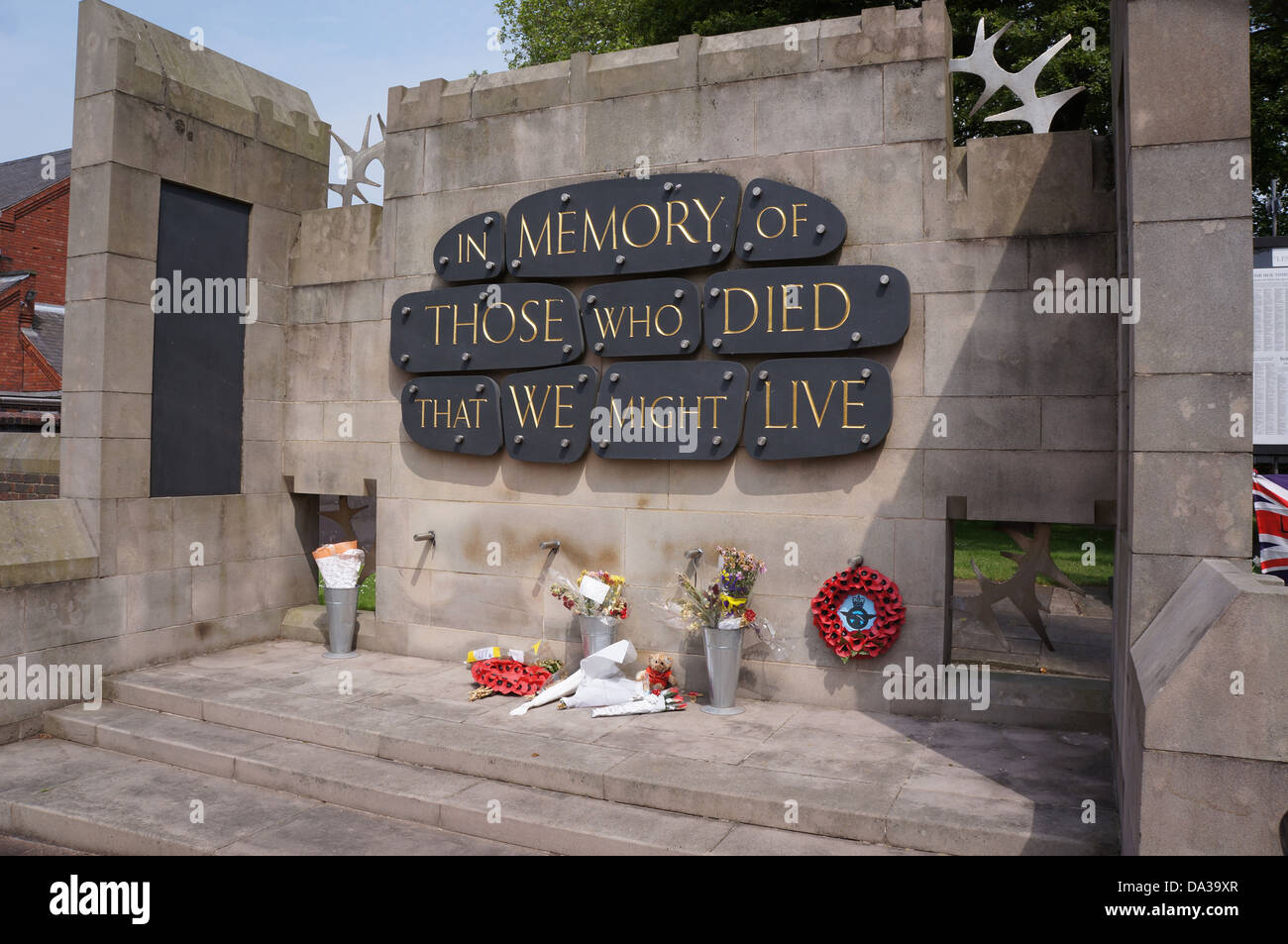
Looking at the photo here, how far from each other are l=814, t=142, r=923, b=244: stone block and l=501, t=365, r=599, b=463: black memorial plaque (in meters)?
2.57

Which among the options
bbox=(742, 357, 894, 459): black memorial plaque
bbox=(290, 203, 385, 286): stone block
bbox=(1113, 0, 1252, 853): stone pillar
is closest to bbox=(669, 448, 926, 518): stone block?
bbox=(742, 357, 894, 459): black memorial plaque

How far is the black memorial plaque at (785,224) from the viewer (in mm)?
7426

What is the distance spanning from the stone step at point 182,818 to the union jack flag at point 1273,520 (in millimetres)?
6155

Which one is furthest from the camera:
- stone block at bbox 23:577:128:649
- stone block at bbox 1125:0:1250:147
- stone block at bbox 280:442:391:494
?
stone block at bbox 280:442:391:494

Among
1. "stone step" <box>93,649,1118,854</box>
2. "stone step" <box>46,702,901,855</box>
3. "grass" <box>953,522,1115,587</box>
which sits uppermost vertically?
"grass" <box>953,522,1115,587</box>

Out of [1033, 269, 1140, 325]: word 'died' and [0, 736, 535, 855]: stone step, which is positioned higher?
[1033, 269, 1140, 325]: word 'died'

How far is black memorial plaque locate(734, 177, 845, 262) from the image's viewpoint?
24.4 feet

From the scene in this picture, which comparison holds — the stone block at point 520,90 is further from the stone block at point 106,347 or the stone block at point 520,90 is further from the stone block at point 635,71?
the stone block at point 106,347

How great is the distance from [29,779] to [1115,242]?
8750 mm

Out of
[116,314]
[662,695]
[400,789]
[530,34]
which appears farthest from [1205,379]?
[530,34]

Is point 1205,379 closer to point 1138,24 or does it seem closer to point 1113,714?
point 1138,24

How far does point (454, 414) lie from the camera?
8.89m

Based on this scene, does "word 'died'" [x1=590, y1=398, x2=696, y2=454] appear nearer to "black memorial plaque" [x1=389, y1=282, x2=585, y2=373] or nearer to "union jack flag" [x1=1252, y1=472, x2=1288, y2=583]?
"black memorial plaque" [x1=389, y1=282, x2=585, y2=373]

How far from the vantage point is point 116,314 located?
848 centimetres
